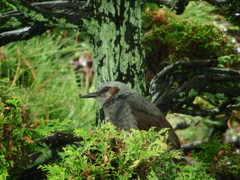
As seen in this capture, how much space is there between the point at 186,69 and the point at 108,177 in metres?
1.11

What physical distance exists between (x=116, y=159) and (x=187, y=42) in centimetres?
131

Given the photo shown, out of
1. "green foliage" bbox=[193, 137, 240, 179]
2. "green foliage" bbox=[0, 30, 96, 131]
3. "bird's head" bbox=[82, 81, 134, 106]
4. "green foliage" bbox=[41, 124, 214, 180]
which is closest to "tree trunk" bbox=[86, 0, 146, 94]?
"bird's head" bbox=[82, 81, 134, 106]

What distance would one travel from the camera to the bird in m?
2.54

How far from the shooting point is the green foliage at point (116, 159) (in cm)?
166

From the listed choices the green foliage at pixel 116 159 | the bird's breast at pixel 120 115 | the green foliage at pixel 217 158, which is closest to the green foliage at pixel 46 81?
the bird's breast at pixel 120 115

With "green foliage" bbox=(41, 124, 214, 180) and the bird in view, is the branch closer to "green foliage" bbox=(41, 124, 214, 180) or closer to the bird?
the bird

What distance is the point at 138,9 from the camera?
2725 mm

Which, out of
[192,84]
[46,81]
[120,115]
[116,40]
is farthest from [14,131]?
[46,81]

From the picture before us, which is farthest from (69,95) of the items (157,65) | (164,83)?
(164,83)

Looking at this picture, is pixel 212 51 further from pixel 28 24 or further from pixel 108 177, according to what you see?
pixel 108 177

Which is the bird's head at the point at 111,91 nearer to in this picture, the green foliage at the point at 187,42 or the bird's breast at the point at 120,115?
the bird's breast at the point at 120,115

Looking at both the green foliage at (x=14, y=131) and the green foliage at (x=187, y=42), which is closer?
the green foliage at (x=14, y=131)

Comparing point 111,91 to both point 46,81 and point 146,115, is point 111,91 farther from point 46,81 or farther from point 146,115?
point 46,81

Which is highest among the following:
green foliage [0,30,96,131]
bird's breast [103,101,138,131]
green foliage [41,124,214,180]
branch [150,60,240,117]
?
green foliage [41,124,214,180]
